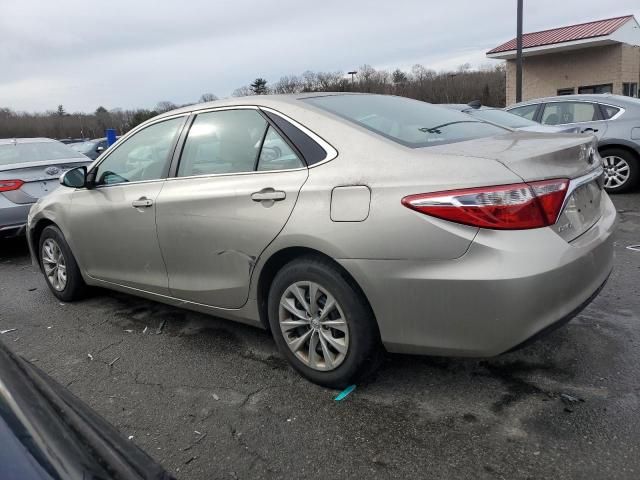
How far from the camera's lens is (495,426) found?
8.56ft

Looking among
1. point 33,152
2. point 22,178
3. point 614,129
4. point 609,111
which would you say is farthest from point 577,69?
point 22,178

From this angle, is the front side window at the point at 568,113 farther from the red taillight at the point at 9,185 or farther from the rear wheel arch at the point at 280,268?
the red taillight at the point at 9,185

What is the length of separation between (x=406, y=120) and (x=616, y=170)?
6.26 meters

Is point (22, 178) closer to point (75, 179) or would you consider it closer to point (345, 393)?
point (75, 179)

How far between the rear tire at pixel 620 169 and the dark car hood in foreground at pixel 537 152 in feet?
18.9

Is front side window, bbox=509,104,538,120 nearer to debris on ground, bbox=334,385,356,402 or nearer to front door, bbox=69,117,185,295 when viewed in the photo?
front door, bbox=69,117,185,295

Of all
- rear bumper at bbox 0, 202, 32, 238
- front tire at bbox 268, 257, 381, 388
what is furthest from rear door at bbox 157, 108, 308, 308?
rear bumper at bbox 0, 202, 32, 238

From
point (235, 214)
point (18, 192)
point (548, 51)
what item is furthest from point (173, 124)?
point (548, 51)

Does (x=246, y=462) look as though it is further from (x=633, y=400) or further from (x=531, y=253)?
(x=633, y=400)

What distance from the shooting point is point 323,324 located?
2914 millimetres

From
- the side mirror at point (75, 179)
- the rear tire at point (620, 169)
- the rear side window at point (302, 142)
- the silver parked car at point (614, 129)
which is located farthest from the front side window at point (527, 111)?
the side mirror at point (75, 179)

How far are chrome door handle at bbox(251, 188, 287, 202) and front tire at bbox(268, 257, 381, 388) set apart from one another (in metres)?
0.36

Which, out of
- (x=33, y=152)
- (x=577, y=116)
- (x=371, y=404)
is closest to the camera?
(x=371, y=404)

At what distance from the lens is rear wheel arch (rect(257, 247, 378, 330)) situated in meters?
2.77
